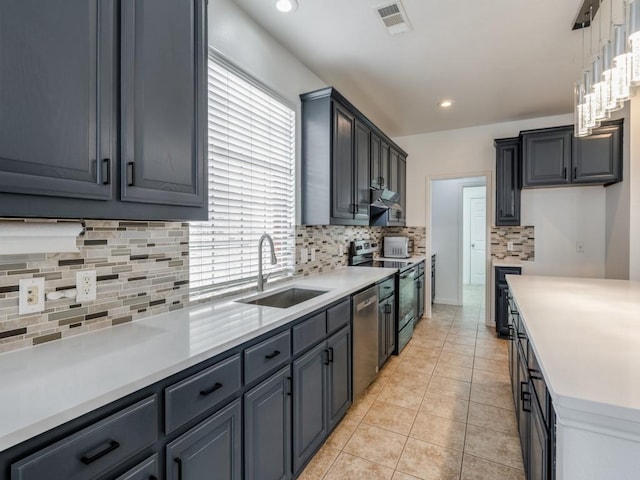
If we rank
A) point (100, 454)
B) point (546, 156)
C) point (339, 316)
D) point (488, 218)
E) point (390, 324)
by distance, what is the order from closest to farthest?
1. point (100, 454)
2. point (339, 316)
3. point (390, 324)
4. point (546, 156)
5. point (488, 218)

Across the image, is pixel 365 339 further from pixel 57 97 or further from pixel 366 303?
pixel 57 97

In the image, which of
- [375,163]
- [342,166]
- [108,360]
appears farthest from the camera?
[375,163]

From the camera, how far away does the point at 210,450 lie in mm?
1220

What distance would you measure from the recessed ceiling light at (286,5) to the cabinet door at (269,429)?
7.17 ft

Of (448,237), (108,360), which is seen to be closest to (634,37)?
(108,360)

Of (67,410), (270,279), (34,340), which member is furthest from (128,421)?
(270,279)

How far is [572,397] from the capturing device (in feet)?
2.85

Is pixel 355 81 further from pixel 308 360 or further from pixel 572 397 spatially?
pixel 572 397

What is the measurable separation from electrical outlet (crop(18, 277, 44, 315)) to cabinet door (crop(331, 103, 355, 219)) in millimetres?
1981

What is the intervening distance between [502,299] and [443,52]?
2.94 metres

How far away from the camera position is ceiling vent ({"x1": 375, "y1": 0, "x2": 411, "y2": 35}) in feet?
7.19

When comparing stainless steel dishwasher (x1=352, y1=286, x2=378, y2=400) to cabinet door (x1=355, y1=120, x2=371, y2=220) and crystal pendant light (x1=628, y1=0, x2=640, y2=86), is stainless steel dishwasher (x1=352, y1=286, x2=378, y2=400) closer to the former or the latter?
cabinet door (x1=355, y1=120, x2=371, y2=220)

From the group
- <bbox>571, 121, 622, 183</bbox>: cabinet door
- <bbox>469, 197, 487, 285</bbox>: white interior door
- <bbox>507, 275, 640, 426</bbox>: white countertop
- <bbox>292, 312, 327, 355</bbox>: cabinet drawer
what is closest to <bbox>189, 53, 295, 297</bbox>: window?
<bbox>292, 312, 327, 355</bbox>: cabinet drawer

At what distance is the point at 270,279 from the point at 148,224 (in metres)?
1.11
